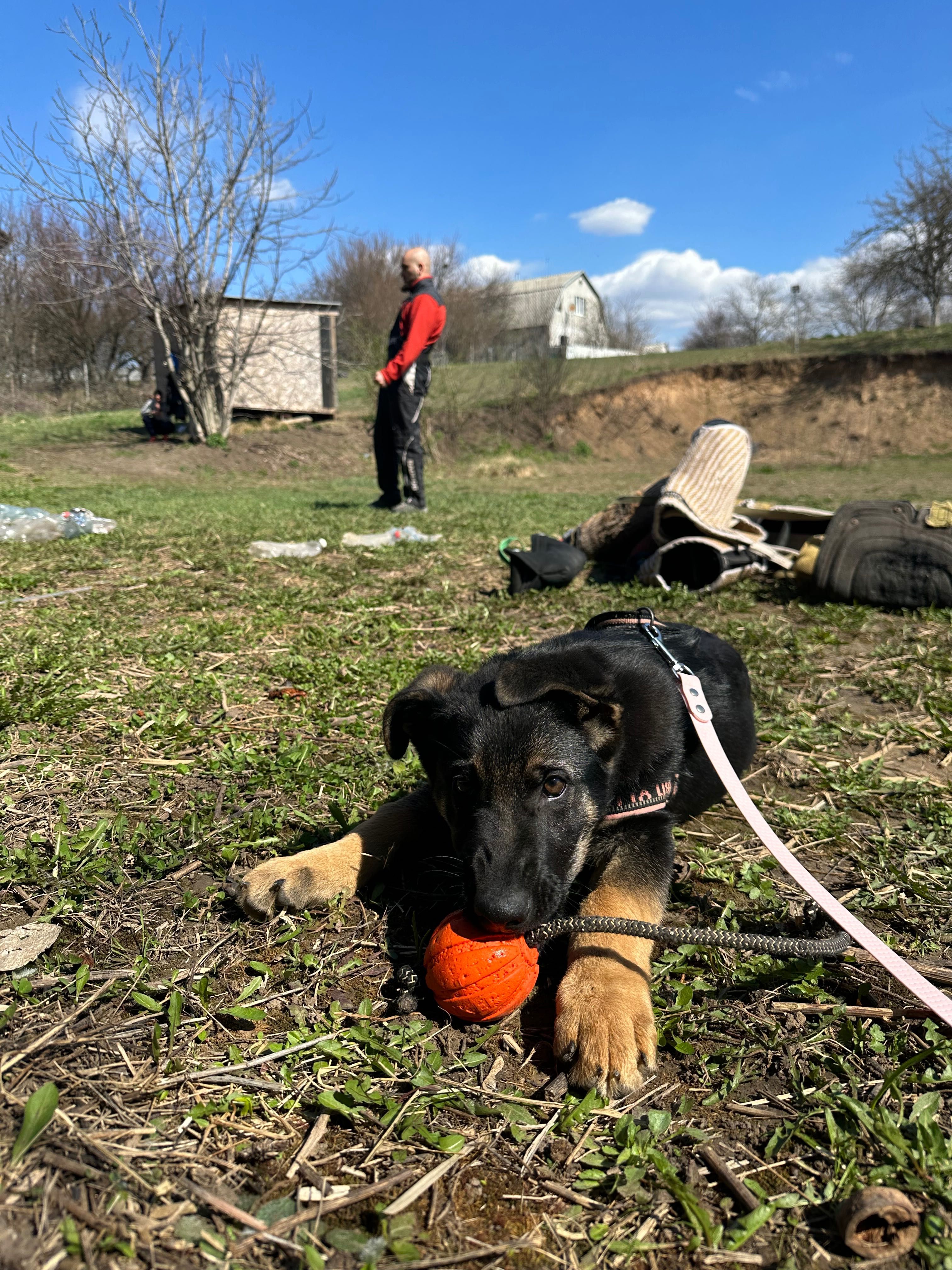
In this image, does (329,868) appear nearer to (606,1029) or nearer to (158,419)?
(606,1029)

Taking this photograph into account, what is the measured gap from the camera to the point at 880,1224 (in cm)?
147

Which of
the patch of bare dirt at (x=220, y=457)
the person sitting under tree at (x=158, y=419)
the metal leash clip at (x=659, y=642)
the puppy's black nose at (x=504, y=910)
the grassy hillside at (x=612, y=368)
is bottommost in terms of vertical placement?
the puppy's black nose at (x=504, y=910)

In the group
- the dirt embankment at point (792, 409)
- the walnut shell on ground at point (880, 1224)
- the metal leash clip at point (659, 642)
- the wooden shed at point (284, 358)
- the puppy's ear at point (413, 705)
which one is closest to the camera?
the walnut shell on ground at point (880, 1224)

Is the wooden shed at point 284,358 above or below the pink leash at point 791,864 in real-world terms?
above

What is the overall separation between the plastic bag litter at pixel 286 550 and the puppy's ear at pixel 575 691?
6.03 metres

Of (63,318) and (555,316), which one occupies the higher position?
(555,316)

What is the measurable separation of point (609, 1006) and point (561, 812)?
0.53 m

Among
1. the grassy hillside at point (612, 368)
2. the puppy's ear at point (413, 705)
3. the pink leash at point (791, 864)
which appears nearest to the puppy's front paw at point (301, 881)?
the puppy's ear at point (413, 705)

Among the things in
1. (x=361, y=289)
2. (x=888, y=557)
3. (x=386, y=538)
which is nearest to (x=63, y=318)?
(x=361, y=289)

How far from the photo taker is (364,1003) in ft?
6.84

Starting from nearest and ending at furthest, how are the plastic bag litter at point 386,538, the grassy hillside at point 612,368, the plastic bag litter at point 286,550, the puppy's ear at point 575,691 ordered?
1. the puppy's ear at point 575,691
2. the plastic bag litter at point 286,550
3. the plastic bag litter at point 386,538
4. the grassy hillside at point 612,368

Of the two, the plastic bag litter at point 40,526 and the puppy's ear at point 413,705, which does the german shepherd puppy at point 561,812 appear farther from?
the plastic bag litter at point 40,526

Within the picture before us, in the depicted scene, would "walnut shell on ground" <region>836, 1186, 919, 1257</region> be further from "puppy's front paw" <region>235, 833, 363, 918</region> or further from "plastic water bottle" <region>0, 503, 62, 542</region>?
"plastic water bottle" <region>0, 503, 62, 542</region>

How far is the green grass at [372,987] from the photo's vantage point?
5.01 feet
